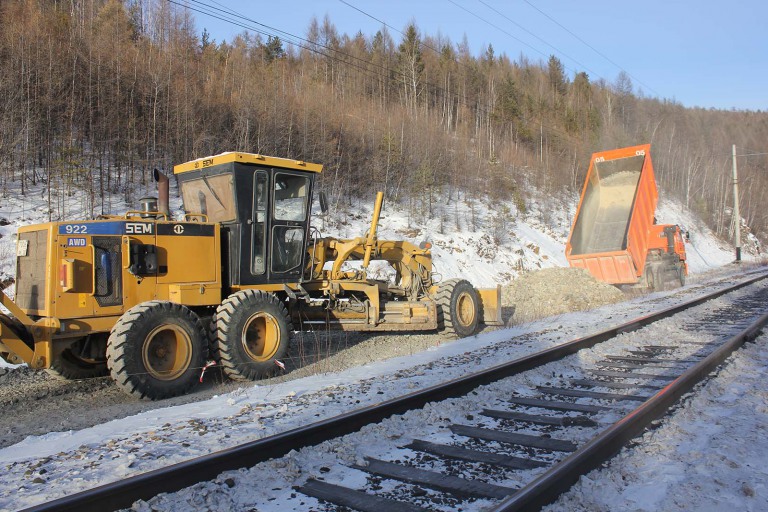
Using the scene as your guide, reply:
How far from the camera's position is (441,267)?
2103 cm

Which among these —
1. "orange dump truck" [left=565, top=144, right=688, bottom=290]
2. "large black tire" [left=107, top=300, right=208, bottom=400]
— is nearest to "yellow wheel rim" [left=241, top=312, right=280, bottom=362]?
"large black tire" [left=107, top=300, right=208, bottom=400]

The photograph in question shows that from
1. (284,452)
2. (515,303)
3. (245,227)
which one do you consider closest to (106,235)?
(245,227)

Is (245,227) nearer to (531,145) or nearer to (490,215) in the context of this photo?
(490,215)

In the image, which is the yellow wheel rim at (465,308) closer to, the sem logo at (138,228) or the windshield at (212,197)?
the windshield at (212,197)

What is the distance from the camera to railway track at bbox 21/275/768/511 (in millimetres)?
3240

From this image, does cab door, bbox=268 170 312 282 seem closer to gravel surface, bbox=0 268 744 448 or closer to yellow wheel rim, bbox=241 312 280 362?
yellow wheel rim, bbox=241 312 280 362

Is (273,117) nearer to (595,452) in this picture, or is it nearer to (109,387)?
(109,387)

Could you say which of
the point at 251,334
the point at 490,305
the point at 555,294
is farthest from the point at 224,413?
the point at 555,294

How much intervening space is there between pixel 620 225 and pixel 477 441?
52.3 ft

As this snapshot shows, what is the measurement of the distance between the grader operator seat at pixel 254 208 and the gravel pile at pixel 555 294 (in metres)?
6.07

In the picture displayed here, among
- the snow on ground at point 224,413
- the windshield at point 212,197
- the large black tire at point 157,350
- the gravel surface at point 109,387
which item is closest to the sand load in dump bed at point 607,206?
the snow on ground at point 224,413

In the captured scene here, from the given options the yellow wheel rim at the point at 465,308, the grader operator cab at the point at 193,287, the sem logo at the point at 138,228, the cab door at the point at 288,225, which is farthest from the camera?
the yellow wheel rim at the point at 465,308

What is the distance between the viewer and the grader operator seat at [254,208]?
800cm

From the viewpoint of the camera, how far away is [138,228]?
6.94m
